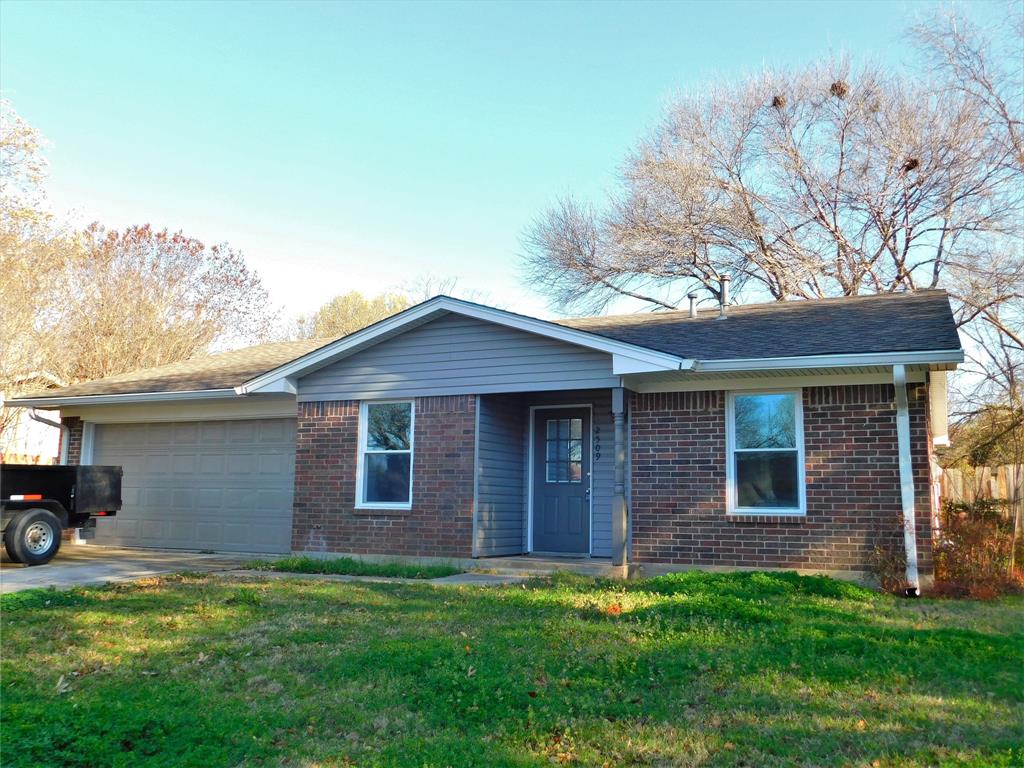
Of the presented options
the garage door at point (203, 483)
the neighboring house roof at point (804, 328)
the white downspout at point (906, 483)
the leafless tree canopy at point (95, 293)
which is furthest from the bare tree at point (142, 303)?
the white downspout at point (906, 483)

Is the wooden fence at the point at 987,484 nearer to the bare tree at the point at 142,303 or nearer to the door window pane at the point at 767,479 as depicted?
the door window pane at the point at 767,479

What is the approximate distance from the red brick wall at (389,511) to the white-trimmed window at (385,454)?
0.43 ft

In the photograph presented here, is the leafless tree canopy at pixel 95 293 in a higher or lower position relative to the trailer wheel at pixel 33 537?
higher

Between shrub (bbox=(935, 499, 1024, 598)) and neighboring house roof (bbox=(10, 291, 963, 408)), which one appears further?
neighboring house roof (bbox=(10, 291, 963, 408))

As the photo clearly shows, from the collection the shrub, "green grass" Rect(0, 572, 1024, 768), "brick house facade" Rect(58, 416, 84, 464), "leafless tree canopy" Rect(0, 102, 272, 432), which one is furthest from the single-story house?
"leafless tree canopy" Rect(0, 102, 272, 432)

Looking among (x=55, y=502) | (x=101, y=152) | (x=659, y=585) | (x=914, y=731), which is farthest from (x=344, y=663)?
(x=101, y=152)

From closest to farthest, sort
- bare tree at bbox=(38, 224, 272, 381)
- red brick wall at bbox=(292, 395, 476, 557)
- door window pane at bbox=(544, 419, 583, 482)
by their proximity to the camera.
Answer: red brick wall at bbox=(292, 395, 476, 557)
door window pane at bbox=(544, 419, 583, 482)
bare tree at bbox=(38, 224, 272, 381)

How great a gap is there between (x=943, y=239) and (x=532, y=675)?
20789 mm

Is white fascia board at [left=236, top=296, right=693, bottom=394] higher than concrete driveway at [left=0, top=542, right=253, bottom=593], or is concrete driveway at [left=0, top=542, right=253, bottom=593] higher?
white fascia board at [left=236, top=296, right=693, bottom=394]

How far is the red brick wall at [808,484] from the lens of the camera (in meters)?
10.3

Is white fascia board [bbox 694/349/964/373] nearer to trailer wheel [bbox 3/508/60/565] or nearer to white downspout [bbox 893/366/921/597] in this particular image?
white downspout [bbox 893/366/921/597]

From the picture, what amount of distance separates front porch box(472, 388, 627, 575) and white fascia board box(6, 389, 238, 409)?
442 centimetres

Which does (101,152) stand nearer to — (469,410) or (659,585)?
(469,410)

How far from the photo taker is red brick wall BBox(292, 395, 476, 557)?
40.4 feet
